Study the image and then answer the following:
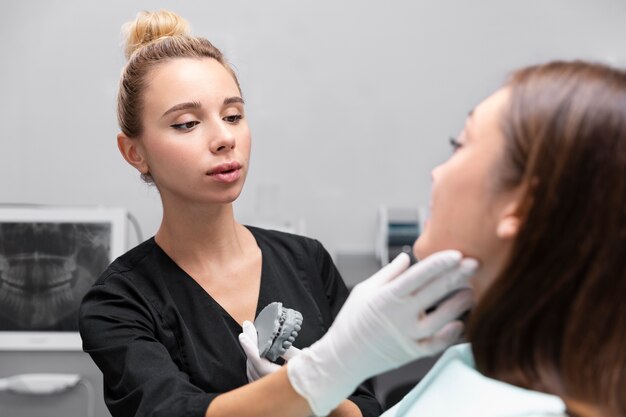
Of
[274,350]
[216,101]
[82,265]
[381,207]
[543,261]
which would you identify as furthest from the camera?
[381,207]

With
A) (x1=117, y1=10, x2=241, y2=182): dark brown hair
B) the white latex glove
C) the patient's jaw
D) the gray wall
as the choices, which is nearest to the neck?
(x1=117, y1=10, x2=241, y2=182): dark brown hair

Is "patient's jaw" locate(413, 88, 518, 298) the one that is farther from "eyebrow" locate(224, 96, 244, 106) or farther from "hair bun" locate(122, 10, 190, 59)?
"hair bun" locate(122, 10, 190, 59)

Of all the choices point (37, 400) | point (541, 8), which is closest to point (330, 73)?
point (541, 8)

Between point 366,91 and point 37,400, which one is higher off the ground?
point 366,91

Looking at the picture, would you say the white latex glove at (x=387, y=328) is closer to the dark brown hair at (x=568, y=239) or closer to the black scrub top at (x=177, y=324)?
the dark brown hair at (x=568, y=239)

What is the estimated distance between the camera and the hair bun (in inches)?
60.9

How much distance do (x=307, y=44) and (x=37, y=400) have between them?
1.54m

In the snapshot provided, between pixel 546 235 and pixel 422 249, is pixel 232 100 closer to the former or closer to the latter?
pixel 422 249

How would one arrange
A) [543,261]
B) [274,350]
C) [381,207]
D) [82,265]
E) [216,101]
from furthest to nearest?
[381,207] < [82,265] < [216,101] < [274,350] < [543,261]

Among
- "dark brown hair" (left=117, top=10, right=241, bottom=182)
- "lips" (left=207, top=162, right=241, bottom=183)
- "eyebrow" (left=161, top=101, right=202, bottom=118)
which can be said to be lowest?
"lips" (left=207, top=162, right=241, bottom=183)

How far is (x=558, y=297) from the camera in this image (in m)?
0.94

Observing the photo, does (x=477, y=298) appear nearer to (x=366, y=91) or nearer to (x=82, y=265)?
(x=82, y=265)

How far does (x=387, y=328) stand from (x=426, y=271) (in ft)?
0.32

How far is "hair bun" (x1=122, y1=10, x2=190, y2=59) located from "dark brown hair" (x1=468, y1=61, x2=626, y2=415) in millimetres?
805
